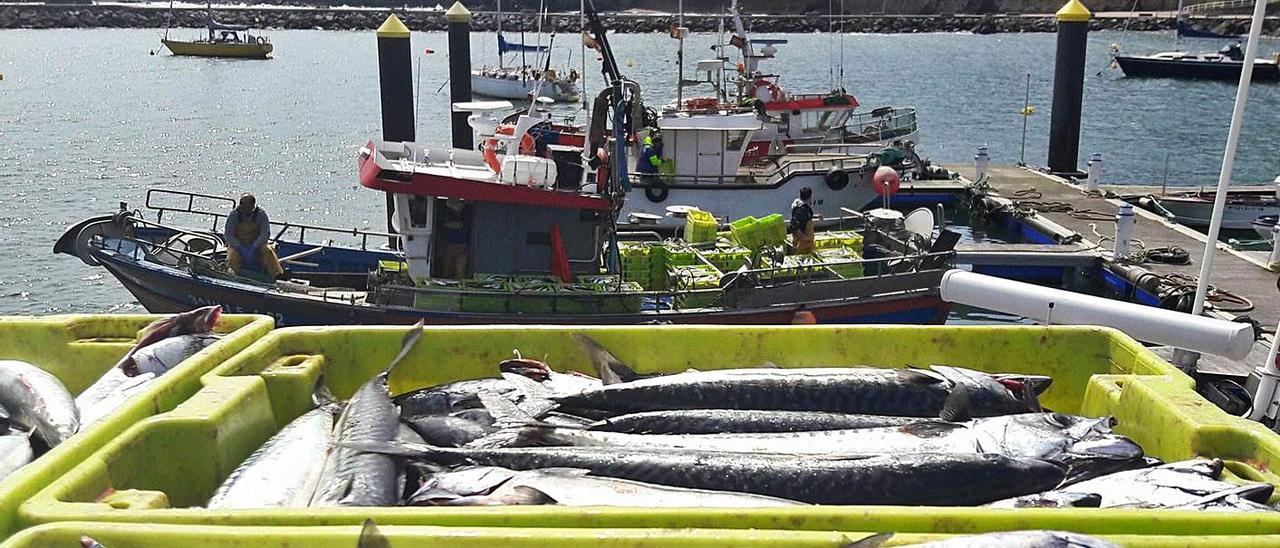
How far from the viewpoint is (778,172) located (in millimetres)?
19719

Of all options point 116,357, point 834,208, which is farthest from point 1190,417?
point 834,208

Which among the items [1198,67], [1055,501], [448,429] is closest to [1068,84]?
[1055,501]

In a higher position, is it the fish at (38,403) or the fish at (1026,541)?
the fish at (1026,541)

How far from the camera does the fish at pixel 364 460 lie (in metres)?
3.37

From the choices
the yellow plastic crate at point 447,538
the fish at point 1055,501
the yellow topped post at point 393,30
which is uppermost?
the yellow topped post at point 393,30

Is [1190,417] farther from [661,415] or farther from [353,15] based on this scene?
[353,15]

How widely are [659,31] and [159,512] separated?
4396 inches

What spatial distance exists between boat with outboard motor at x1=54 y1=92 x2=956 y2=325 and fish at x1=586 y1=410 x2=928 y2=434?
21.0ft

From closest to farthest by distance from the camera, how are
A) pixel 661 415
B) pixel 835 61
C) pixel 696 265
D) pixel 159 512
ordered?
pixel 159 512 → pixel 661 415 → pixel 696 265 → pixel 835 61

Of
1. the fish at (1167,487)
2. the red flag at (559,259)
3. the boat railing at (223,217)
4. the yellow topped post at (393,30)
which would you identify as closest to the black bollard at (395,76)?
the yellow topped post at (393,30)

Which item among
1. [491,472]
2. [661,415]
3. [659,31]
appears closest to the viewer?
[491,472]

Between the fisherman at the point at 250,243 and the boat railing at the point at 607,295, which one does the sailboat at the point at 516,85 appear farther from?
the boat railing at the point at 607,295

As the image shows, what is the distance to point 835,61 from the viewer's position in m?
77.1

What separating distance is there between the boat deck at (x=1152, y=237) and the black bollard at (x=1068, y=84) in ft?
2.98
